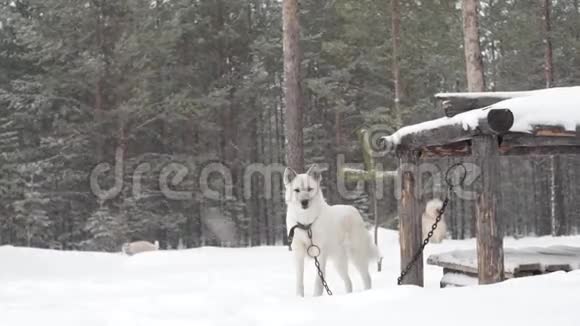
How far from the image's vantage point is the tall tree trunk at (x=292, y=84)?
1420 centimetres

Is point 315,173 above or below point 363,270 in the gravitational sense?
above

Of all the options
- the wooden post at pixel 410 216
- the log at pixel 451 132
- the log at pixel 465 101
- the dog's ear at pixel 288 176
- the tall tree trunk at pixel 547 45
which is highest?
the tall tree trunk at pixel 547 45

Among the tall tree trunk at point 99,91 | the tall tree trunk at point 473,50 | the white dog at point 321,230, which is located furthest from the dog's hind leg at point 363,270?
the tall tree trunk at point 99,91

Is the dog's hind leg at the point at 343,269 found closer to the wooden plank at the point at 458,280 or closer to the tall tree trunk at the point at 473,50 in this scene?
the wooden plank at the point at 458,280

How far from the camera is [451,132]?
20.3 feet

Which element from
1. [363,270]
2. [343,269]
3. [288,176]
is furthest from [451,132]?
[363,270]

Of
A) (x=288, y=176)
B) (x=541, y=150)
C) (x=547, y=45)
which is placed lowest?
(x=288, y=176)

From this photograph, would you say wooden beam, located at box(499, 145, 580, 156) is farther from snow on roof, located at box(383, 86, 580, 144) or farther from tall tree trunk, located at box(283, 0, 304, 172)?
tall tree trunk, located at box(283, 0, 304, 172)

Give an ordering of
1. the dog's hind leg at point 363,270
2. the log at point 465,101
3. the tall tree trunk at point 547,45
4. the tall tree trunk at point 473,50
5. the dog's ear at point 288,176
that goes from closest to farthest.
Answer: the log at point 465,101
the dog's ear at point 288,176
the dog's hind leg at point 363,270
the tall tree trunk at point 473,50
the tall tree trunk at point 547,45

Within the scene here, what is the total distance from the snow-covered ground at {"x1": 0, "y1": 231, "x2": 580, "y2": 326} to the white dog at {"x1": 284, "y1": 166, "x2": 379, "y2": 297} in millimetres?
448

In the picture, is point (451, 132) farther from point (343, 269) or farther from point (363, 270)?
point (363, 270)

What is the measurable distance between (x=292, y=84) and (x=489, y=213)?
29.6 ft

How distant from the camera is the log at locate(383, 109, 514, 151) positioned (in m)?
5.40

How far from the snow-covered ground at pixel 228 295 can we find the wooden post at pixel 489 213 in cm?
76
